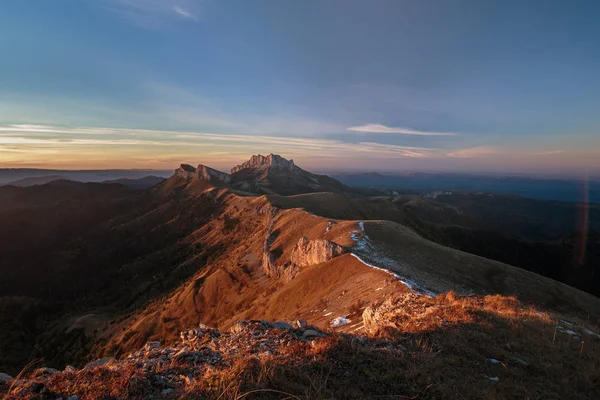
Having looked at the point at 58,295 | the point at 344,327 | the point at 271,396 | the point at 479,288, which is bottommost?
the point at 58,295

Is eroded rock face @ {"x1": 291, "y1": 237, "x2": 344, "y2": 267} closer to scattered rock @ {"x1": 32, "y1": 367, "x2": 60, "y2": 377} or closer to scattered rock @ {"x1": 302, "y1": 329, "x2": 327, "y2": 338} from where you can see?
scattered rock @ {"x1": 302, "y1": 329, "x2": 327, "y2": 338}

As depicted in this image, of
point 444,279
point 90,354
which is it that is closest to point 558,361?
point 444,279

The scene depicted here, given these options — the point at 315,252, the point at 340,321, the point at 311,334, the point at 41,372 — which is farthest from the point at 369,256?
the point at 41,372

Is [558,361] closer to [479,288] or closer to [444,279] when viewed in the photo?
[444,279]

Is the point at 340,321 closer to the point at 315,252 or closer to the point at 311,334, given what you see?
the point at 311,334

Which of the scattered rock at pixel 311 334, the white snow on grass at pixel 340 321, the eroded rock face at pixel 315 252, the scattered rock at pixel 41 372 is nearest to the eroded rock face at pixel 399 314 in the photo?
the scattered rock at pixel 311 334

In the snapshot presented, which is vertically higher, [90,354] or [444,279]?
[444,279]

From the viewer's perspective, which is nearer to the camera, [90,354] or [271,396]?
[271,396]

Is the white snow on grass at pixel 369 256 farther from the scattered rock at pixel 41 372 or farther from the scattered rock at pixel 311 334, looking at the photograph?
the scattered rock at pixel 41 372
